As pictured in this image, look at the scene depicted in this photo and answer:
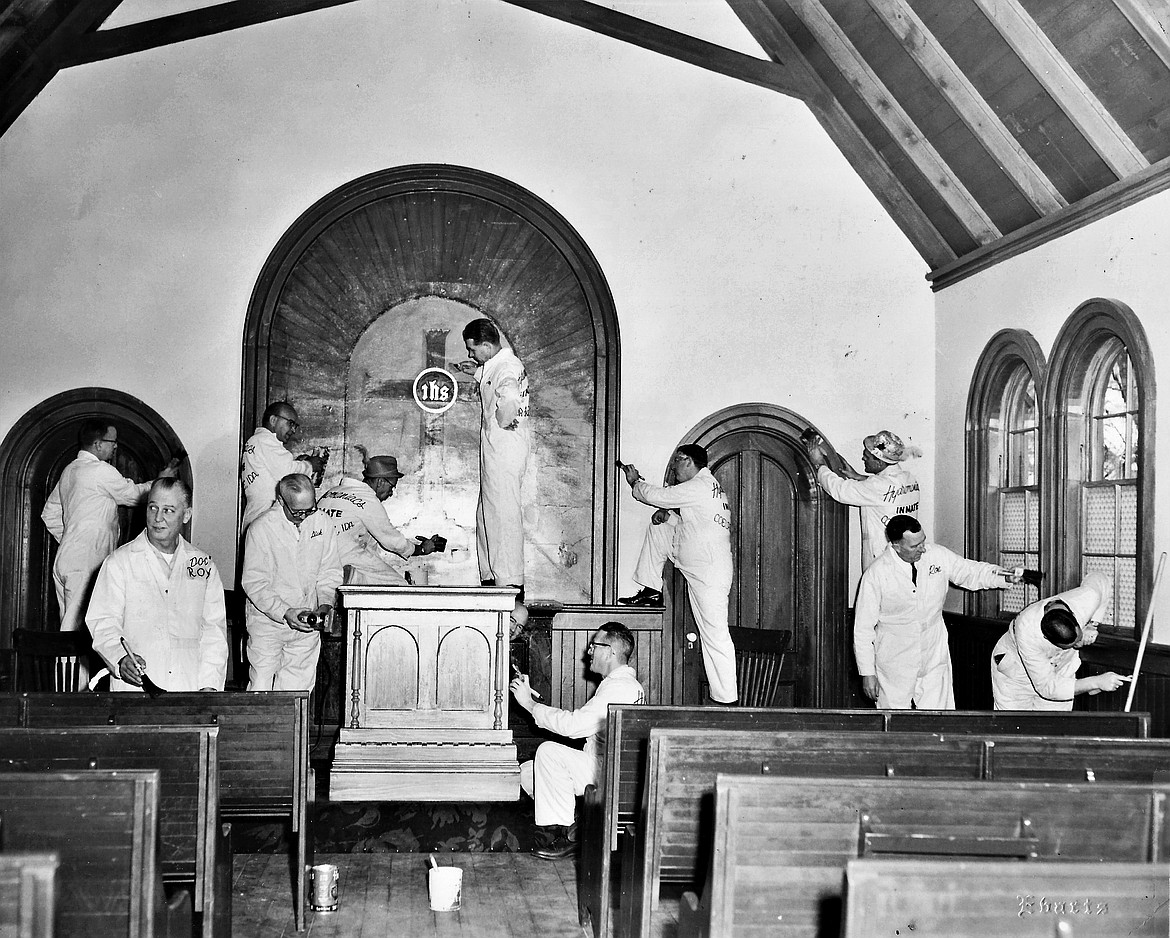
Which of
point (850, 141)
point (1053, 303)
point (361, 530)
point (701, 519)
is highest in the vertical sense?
point (850, 141)

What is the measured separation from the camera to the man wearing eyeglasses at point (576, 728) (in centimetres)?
508

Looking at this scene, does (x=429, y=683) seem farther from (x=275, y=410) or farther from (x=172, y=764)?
(x=275, y=410)

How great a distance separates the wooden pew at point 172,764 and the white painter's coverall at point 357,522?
344cm

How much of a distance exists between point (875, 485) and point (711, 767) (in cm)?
442

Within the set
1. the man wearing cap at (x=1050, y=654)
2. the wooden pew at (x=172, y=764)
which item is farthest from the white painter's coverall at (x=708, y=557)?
the wooden pew at (x=172, y=764)

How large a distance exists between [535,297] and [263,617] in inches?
119

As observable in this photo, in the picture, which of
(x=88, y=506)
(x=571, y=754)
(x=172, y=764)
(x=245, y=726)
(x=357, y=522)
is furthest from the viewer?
(x=88, y=506)

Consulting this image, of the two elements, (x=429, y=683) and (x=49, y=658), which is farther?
(x=49, y=658)

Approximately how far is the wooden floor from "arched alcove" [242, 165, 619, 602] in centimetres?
297

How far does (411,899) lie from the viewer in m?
4.92

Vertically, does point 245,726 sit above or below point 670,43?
below

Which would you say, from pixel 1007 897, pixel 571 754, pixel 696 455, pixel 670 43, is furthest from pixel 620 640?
pixel 670 43

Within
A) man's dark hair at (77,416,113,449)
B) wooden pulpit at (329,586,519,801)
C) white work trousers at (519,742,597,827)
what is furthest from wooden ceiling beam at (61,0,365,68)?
white work trousers at (519,742,597,827)

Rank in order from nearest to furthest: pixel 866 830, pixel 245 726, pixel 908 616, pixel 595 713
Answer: pixel 866 830 → pixel 245 726 → pixel 595 713 → pixel 908 616
